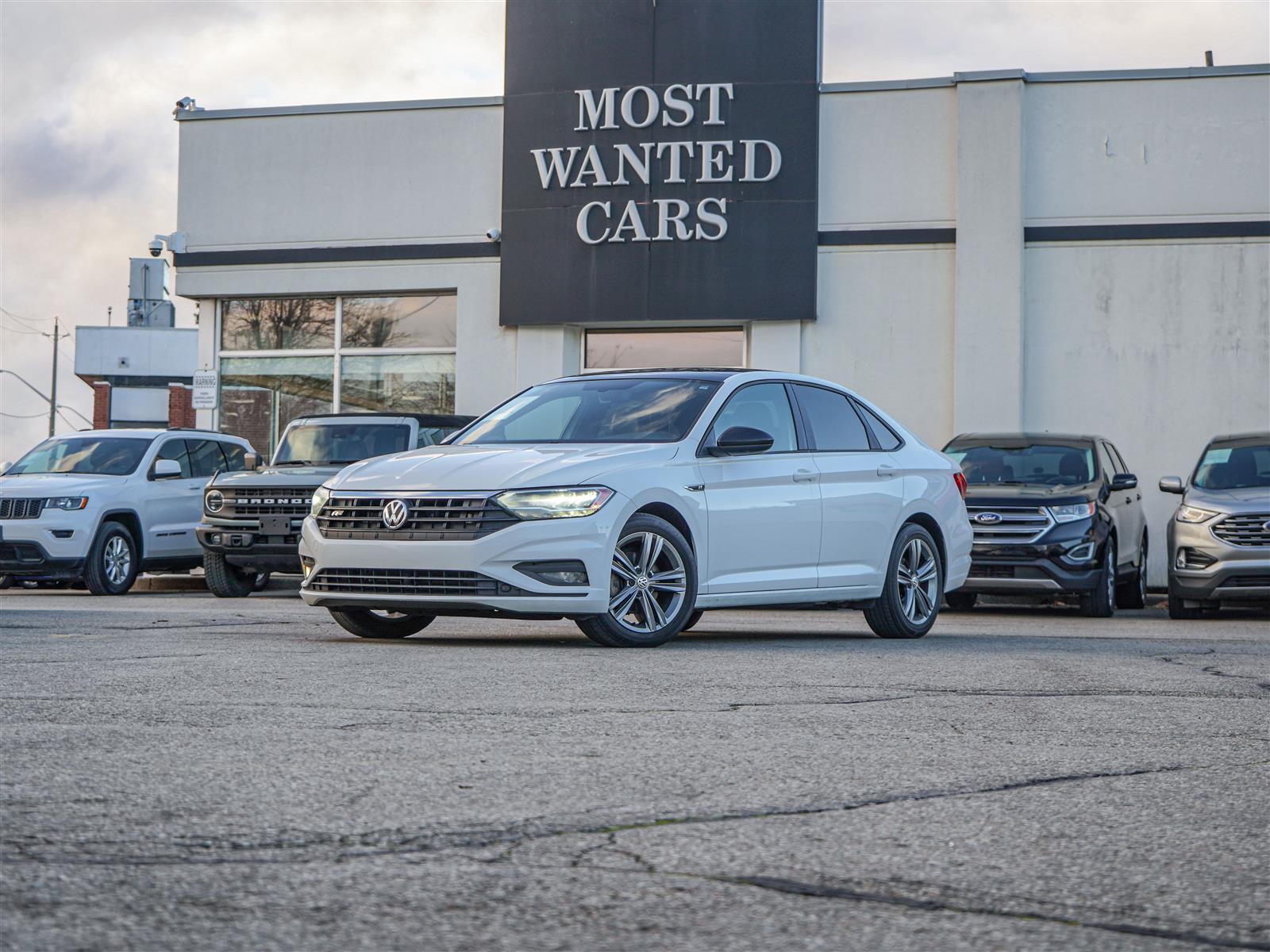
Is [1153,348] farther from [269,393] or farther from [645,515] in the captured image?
[645,515]

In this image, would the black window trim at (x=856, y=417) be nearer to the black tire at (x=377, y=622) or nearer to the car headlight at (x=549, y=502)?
the car headlight at (x=549, y=502)

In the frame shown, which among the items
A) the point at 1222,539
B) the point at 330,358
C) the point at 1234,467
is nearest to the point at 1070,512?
the point at 1222,539

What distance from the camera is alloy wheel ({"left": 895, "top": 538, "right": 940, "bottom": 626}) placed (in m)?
11.3

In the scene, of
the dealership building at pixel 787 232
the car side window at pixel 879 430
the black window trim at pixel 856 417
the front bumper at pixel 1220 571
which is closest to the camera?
the black window trim at pixel 856 417

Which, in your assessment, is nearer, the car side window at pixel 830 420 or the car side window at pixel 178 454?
the car side window at pixel 830 420

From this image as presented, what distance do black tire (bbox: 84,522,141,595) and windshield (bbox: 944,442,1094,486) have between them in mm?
8411

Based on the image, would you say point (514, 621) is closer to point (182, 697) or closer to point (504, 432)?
point (504, 432)

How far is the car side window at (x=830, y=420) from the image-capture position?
1102 cm

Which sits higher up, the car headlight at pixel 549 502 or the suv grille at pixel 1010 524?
the car headlight at pixel 549 502

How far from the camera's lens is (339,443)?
673 inches

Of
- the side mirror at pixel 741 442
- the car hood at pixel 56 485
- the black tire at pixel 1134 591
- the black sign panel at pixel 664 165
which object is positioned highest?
the black sign panel at pixel 664 165

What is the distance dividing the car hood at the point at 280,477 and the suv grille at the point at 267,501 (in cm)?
5

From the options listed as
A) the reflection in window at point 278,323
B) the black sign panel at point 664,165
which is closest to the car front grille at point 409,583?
the black sign panel at point 664,165

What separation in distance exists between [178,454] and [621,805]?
15.4 m
